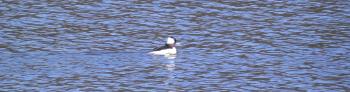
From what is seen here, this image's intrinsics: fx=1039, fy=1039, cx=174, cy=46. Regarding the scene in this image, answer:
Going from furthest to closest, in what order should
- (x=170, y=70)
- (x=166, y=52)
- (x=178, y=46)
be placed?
(x=178, y=46)
(x=166, y=52)
(x=170, y=70)

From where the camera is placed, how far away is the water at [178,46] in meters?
27.8

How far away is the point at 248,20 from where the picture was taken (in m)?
38.2

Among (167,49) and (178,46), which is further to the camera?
(178,46)

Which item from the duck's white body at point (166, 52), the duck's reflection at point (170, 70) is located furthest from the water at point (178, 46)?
the duck's white body at point (166, 52)

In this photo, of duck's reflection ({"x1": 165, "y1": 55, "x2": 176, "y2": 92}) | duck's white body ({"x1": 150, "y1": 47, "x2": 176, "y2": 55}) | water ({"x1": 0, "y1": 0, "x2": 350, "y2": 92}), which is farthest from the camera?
duck's white body ({"x1": 150, "y1": 47, "x2": 176, "y2": 55})

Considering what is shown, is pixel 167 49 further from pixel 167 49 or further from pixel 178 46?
pixel 178 46

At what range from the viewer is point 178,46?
33.7 meters

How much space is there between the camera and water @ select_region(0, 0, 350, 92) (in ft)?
91.0

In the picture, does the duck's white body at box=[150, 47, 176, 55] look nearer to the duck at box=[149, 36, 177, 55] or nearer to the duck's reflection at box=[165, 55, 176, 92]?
the duck at box=[149, 36, 177, 55]

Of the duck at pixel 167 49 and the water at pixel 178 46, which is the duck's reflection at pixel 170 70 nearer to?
the water at pixel 178 46

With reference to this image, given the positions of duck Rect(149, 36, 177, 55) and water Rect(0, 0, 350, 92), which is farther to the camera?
duck Rect(149, 36, 177, 55)

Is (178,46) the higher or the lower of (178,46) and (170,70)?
the lower

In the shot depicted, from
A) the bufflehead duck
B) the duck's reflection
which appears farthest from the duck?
the duck's reflection

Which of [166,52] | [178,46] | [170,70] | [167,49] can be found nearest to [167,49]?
[167,49]
